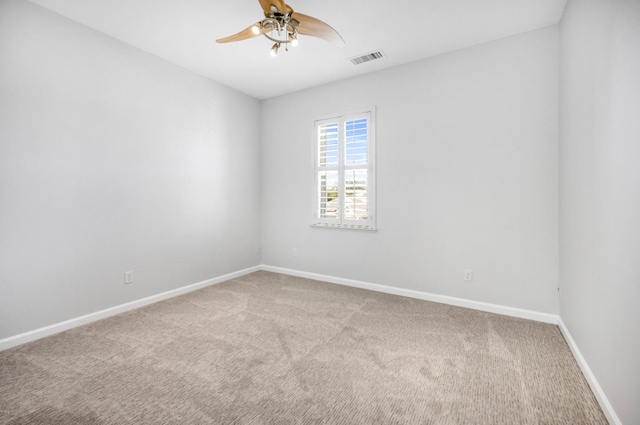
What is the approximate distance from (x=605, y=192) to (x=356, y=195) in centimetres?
244

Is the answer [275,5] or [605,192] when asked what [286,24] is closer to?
[275,5]

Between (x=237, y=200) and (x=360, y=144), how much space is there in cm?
201

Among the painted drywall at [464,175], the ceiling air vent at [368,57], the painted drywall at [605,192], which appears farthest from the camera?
the ceiling air vent at [368,57]

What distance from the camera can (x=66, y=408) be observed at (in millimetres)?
1557

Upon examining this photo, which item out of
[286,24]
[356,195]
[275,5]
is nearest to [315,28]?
[286,24]

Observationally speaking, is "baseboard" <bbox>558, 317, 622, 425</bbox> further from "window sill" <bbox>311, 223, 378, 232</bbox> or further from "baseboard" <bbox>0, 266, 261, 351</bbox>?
"baseboard" <bbox>0, 266, 261, 351</bbox>

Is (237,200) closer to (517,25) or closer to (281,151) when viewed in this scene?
(281,151)

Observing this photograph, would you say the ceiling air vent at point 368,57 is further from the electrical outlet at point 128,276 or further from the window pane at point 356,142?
the electrical outlet at point 128,276

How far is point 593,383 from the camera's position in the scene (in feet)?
5.50

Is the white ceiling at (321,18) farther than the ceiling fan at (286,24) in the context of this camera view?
Yes

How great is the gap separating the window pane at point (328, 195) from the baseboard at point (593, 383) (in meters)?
2.65

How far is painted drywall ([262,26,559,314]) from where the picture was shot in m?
2.67

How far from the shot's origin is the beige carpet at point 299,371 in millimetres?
1523

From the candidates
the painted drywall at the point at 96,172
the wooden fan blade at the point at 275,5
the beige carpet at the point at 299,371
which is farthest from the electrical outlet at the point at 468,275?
the painted drywall at the point at 96,172
